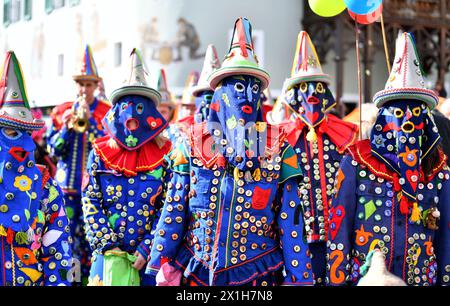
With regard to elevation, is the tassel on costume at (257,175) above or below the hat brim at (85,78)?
below

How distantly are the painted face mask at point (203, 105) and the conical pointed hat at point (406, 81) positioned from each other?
2846 millimetres

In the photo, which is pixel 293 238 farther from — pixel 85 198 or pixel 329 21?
pixel 329 21

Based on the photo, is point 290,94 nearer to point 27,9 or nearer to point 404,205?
point 404,205

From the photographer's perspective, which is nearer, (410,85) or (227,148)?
(227,148)

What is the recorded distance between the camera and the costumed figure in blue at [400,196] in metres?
5.68

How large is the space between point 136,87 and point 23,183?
5.82ft

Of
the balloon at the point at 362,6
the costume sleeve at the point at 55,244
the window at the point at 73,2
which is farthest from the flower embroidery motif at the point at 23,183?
the window at the point at 73,2

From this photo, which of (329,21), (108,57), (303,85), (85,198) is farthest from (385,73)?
(85,198)

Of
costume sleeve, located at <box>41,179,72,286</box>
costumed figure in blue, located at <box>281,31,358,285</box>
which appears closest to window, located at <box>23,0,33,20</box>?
costumed figure in blue, located at <box>281,31,358,285</box>

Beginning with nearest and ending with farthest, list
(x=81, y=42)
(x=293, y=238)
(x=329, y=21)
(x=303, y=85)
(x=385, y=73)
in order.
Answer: (x=293, y=238), (x=303, y=85), (x=81, y=42), (x=329, y=21), (x=385, y=73)

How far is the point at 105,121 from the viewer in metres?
7.19

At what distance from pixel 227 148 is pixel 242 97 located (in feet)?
1.07

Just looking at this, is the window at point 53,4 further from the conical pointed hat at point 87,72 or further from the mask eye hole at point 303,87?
the mask eye hole at point 303,87

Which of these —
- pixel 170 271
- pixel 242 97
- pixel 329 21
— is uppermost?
pixel 329 21
